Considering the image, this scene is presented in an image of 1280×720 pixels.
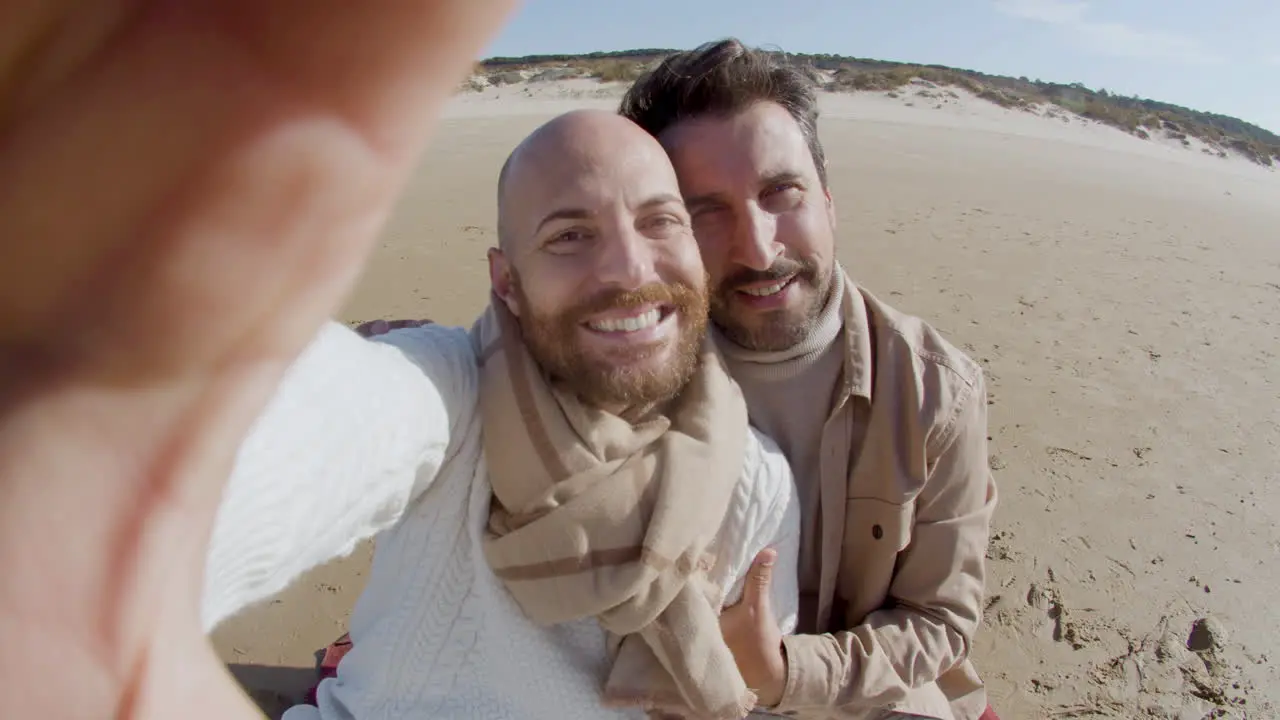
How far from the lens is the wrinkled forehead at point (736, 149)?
56.3 inches

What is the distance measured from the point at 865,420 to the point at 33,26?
1.34 meters

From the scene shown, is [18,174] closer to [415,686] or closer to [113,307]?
[113,307]

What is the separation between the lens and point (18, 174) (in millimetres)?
217

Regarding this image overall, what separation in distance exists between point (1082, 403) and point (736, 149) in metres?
3.72

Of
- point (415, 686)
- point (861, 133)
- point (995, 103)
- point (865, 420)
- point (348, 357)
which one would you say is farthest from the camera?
point (995, 103)

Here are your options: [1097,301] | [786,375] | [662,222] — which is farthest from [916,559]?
[1097,301]

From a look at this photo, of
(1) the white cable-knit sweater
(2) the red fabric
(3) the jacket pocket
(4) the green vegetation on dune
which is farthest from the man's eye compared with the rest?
(4) the green vegetation on dune

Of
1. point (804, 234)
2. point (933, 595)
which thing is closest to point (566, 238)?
point (804, 234)

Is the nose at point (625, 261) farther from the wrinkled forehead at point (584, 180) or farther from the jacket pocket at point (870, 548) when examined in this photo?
the jacket pocket at point (870, 548)

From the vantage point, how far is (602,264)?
1167 mm

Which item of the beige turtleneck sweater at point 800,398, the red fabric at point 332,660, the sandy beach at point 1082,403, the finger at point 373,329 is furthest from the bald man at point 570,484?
the sandy beach at point 1082,403

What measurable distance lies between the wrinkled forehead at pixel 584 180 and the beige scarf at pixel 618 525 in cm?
22

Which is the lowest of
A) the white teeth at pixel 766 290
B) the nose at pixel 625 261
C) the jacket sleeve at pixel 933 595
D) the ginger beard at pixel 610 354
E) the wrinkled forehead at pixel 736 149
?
the jacket sleeve at pixel 933 595

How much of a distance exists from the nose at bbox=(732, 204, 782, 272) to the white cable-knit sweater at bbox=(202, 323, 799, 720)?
34cm
